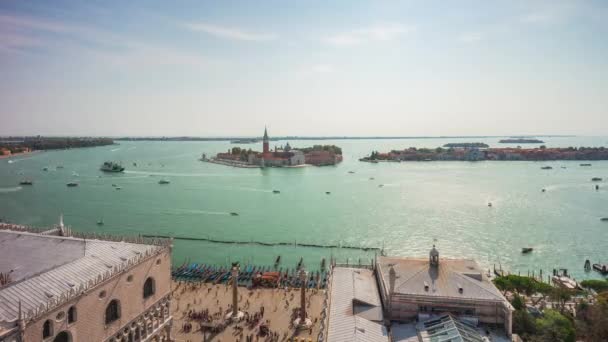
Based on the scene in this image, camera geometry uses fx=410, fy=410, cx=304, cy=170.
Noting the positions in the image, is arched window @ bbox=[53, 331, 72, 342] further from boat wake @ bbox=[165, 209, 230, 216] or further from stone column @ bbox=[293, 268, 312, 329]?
boat wake @ bbox=[165, 209, 230, 216]

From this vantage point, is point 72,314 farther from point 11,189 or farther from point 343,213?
point 11,189

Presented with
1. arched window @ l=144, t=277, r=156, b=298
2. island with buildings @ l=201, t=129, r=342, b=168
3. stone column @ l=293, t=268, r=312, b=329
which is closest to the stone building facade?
arched window @ l=144, t=277, r=156, b=298

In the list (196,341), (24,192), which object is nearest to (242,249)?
(196,341)

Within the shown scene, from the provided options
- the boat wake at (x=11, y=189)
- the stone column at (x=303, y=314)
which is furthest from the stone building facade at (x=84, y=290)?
the boat wake at (x=11, y=189)

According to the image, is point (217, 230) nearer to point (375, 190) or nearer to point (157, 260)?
point (157, 260)

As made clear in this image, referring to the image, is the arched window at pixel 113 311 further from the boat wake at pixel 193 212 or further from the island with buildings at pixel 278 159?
the island with buildings at pixel 278 159

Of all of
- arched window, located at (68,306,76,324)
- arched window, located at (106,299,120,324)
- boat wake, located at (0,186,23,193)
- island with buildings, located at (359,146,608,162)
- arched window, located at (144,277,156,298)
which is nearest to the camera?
arched window, located at (68,306,76,324)

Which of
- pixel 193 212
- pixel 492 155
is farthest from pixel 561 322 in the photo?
pixel 492 155
